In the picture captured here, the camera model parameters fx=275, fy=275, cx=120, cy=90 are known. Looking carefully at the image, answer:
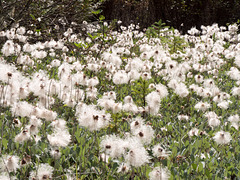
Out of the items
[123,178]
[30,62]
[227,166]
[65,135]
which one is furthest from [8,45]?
[227,166]

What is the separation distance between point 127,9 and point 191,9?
3766mm

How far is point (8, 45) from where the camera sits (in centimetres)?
438

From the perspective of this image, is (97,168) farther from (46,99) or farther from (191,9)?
(191,9)

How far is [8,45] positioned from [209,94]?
3.19 meters

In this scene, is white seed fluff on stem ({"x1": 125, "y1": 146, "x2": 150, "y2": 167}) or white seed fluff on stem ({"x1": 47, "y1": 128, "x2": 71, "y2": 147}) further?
white seed fluff on stem ({"x1": 47, "y1": 128, "x2": 71, "y2": 147})

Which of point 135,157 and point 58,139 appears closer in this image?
point 135,157

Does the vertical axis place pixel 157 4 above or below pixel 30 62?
above

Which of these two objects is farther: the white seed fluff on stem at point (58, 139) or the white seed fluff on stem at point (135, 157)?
the white seed fluff on stem at point (58, 139)

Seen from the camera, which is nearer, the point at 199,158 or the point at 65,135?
the point at 65,135

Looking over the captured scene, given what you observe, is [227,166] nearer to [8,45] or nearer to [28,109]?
Answer: [28,109]

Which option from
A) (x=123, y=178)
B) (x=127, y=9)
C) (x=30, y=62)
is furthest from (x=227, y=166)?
(x=127, y=9)

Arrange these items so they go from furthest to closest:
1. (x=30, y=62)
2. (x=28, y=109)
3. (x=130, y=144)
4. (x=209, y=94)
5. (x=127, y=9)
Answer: (x=127, y=9)
(x=30, y=62)
(x=209, y=94)
(x=28, y=109)
(x=130, y=144)

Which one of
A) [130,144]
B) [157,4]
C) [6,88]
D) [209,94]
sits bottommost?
[209,94]

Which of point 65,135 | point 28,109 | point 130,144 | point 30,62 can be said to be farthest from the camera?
point 30,62
